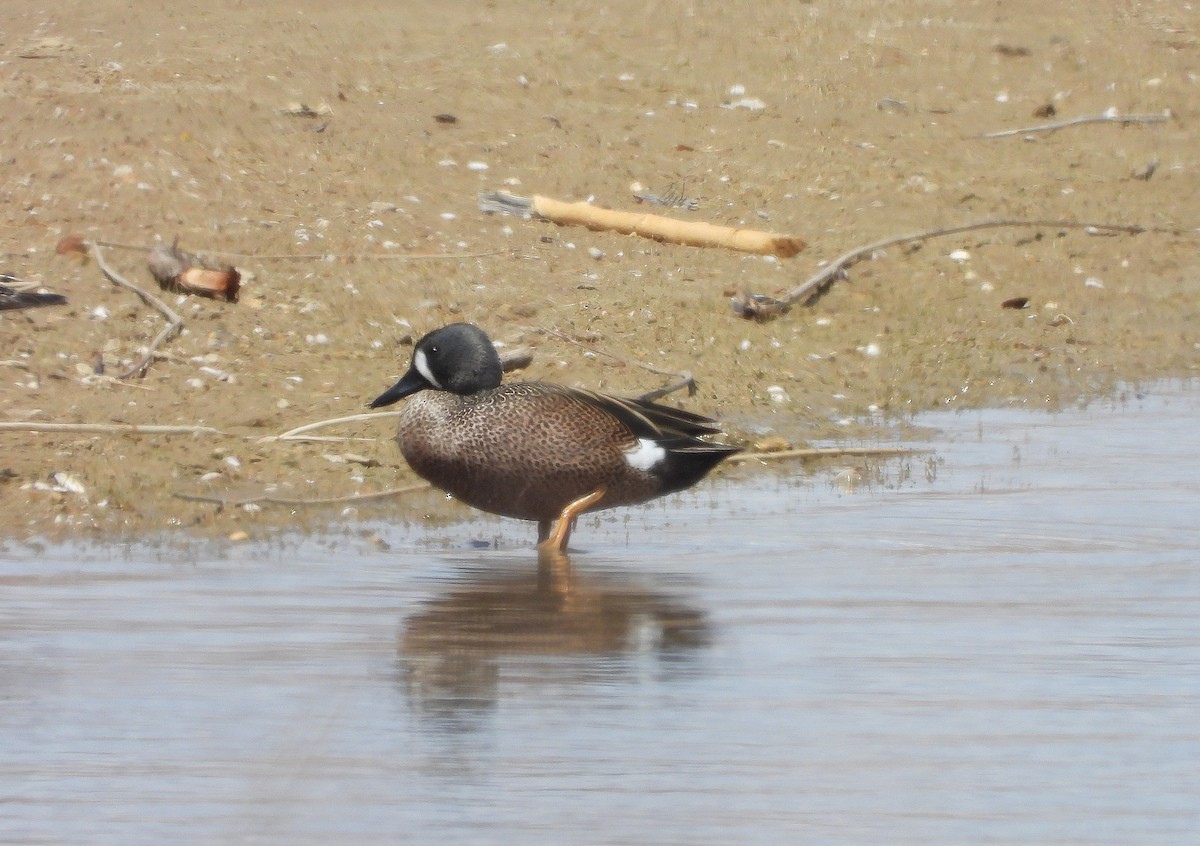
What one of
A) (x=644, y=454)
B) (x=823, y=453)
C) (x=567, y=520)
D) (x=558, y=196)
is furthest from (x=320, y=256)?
(x=567, y=520)

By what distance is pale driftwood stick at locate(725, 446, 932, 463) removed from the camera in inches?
289

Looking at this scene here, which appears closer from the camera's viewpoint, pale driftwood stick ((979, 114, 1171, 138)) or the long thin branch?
the long thin branch

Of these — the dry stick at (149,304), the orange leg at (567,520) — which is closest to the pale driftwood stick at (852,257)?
the dry stick at (149,304)

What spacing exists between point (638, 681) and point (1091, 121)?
940 centimetres

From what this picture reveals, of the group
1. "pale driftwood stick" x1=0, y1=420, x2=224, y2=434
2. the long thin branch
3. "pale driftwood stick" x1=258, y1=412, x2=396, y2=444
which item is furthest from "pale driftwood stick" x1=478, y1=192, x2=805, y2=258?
"pale driftwood stick" x1=0, y1=420, x2=224, y2=434

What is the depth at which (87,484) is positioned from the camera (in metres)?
6.52

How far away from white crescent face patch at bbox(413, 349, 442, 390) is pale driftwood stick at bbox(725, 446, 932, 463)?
1.32 m

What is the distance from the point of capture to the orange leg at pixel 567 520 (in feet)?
19.9

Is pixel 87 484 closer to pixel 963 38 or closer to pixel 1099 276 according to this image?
pixel 1099 276

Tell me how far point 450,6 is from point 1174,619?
10.2 metres

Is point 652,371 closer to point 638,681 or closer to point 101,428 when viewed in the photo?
point 101,428

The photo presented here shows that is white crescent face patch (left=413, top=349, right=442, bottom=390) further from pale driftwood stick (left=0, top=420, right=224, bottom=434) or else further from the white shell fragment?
the white shell fragment

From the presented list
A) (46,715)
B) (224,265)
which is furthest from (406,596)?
(224,265)

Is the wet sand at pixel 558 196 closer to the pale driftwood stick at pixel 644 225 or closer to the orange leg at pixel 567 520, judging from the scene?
the pale driftwood stick at pixel 644 225
